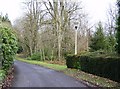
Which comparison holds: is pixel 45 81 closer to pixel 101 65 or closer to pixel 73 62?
pixel 101 65

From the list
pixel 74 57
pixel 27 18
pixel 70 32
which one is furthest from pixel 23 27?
pixel 74 57

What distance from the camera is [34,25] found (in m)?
63.1

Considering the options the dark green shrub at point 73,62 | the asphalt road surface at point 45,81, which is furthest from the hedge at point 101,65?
the asphalt road surface at point 45,81

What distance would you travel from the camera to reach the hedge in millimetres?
17391

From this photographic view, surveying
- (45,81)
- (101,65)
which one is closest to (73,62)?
(101,65)

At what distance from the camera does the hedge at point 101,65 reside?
17391mm

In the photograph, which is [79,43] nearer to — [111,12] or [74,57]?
[111,12]

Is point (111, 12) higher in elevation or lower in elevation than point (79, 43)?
higher

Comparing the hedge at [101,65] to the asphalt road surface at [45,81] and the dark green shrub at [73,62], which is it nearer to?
→ the dark green shrub at [73,62]

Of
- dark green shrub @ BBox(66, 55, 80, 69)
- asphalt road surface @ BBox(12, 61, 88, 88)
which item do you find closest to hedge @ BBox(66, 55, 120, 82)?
dark green shrub @ BBox(66, 55, 80, 69)

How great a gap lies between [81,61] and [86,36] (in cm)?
3530

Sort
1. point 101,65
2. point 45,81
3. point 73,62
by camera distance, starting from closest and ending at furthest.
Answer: point 45,81, point 101,65, point 73,62

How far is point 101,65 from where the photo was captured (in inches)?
799

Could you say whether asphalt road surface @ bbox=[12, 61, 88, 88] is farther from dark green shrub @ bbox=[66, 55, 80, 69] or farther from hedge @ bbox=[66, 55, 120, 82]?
dark green shrub @ bbox=[66, 55, 80, 69]
